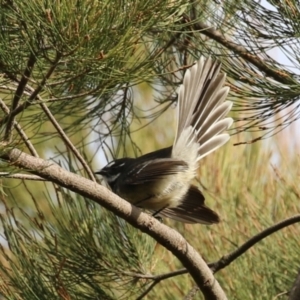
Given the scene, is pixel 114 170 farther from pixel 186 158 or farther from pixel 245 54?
pixel 245 54

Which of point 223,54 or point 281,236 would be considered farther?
point 281,236

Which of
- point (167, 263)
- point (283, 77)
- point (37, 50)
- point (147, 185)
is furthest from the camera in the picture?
point (167, 263)

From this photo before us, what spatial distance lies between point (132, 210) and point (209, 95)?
0.59 metres

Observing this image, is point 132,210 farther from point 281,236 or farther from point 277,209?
point 277,209

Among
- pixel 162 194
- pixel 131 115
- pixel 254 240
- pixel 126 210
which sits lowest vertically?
pixel 254 240

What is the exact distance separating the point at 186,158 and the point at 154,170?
106mm

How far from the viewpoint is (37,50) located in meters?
1.76

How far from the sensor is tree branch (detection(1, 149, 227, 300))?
73.4 inches

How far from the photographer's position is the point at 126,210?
207cm

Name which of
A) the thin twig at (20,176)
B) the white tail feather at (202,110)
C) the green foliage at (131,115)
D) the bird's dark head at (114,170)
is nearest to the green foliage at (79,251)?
the green foliage at (131,115)

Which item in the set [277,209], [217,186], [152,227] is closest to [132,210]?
[152,227]

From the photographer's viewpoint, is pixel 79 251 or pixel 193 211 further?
pixel 193 211

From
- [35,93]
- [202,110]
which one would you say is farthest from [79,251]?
[35,93]

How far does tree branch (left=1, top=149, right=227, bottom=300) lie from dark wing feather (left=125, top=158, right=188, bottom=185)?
0.52 m
